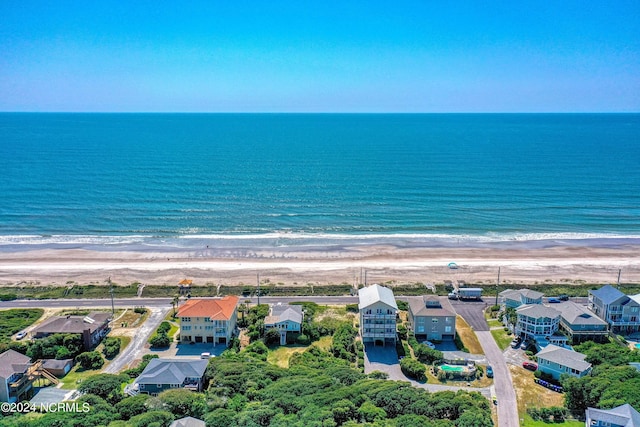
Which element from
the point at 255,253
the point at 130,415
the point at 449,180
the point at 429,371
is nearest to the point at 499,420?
the point at 429,371

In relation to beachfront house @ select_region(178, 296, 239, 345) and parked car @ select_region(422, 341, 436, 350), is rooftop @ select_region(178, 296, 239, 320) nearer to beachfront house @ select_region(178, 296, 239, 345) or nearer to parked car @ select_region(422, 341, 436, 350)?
beachfront house @ select_region(178, 296, 239, 345)

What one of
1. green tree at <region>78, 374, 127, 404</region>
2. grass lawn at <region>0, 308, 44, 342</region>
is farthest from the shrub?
grass lawn at <region>0, 308, 44, 342</region>

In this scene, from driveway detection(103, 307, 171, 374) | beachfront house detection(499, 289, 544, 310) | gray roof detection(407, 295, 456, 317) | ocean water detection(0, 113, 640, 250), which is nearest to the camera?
driveway detection(103, 307, 171, 374)

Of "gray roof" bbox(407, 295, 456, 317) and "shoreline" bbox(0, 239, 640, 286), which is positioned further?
"shoreline" bbox(0, 239, 640, 286)

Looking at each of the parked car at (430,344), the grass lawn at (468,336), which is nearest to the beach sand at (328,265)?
the grass lawn at (468,336)

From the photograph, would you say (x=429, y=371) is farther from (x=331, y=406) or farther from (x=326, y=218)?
(x=326, y=218)

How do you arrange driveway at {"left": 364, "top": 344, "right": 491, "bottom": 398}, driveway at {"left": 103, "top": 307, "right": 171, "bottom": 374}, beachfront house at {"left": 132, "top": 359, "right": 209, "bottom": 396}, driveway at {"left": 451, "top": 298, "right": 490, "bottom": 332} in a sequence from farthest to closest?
driveway at {"left": 451, "top": 298, "right": 490, "bottom": 332} → driveway at {"left": 103, "top": 307, "right": 171, "bottom": 374} → driveway at {"left": 364, "top": 344, "right": 491, "bottom": 398} → beachfront house at {"left": 132, "top": 359, "right": 209, "bottom": 396}

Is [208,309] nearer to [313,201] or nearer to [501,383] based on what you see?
[501,383]

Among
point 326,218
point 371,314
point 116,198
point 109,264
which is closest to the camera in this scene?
point 371,314
